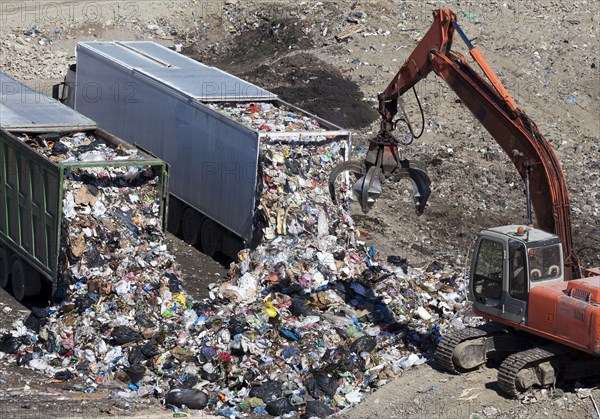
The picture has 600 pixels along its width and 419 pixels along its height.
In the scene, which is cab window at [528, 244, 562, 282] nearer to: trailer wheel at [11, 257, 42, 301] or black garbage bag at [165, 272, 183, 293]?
black garbage bag at [165, 272, 183, 293]

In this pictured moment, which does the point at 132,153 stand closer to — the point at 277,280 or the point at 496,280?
the point at 277,280

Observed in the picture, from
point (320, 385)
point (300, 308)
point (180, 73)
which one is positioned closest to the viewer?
point (320, 385)

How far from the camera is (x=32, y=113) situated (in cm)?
1752

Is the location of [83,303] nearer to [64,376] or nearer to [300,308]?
[64,376]

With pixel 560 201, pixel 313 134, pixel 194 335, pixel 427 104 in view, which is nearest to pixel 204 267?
pixel 313 134

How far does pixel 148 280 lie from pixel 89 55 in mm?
8146

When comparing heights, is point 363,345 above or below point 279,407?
above

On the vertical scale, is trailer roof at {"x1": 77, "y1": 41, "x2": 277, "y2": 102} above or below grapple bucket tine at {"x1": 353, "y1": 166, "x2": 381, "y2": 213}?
below

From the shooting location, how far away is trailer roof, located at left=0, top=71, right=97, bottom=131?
54.5ft

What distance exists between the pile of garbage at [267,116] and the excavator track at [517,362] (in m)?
6.16

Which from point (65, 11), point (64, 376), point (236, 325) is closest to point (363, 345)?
point (236, 325)

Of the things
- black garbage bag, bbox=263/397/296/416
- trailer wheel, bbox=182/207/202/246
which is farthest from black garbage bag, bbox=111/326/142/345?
trailer wheel, bbox=182/207/202/246

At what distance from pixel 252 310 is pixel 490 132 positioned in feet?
12.6

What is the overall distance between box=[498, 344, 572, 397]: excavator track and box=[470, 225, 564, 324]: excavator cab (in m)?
0.41
